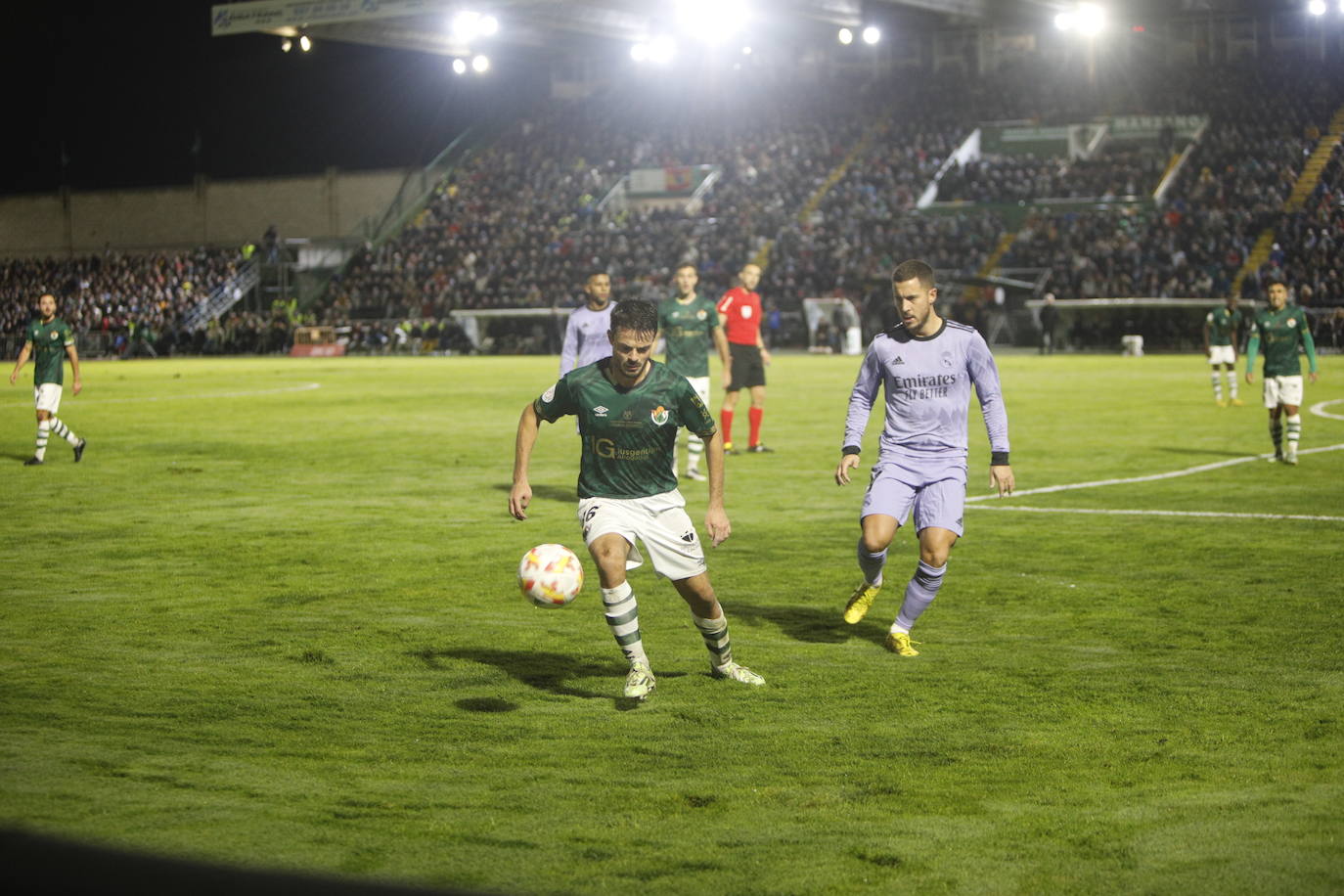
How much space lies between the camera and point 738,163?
64.6 m

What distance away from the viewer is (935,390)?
9008mm

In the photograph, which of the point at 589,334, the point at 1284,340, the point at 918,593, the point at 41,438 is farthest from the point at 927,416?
the point at 41,438

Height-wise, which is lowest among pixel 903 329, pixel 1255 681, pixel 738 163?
pixel 1255 681

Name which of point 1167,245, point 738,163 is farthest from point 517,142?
point 1167,245

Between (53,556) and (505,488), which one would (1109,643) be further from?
(505,488)

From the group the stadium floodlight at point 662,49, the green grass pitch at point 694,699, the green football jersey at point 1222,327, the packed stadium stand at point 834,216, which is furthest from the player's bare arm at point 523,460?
the stadium floodlight at point 662,49

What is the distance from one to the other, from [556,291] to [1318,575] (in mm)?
49121

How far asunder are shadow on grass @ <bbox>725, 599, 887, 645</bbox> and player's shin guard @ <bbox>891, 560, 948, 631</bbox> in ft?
1.19

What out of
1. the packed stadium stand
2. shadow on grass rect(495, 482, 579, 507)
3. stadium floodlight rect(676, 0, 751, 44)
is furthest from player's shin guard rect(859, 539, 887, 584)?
stadium floodlight rect(676, 0, 751, 44)

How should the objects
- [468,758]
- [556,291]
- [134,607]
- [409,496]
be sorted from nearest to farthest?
[468,758] < [134,607] < [409,496] < [556,291]

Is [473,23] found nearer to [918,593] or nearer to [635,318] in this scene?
[918,593]

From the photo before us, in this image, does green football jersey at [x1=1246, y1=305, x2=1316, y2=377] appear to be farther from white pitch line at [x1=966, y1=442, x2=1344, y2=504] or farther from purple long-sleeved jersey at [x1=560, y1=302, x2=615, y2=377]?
purple long-sleeved jersey at [x1=560, y1=302, x2=615, y2=377]

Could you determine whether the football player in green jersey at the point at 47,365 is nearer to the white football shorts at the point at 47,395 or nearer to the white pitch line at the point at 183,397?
the white football shorts at the point at 47,395

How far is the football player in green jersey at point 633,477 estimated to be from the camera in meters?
7.49
